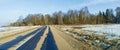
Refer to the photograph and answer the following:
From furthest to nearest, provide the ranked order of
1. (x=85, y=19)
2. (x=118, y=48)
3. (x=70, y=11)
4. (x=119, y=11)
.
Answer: (x=119, y=11) < (x=70, y=11) < (x=85, y=19) < (x=118, y=48)

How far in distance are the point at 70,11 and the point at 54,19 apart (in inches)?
500

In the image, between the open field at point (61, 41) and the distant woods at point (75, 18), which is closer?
the open field at point (61, 41)

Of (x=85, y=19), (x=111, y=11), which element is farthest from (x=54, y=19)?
(x=111, y=11)

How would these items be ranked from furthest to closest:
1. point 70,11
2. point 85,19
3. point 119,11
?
1. point 119,11
2. point 70,11
3. point 85,19

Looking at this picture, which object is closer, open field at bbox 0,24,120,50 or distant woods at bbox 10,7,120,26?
open field at bbox 0,24,120,50

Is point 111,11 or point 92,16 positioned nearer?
point 92,16

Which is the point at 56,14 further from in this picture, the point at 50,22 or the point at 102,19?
the point at 102,19

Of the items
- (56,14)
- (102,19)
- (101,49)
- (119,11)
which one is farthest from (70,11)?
(101,49)

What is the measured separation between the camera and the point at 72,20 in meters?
140

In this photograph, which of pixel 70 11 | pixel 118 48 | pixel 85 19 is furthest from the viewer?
pixel 70 11

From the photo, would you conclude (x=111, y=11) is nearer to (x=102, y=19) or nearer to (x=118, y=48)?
(x=102, y=19)

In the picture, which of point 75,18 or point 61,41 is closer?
point 61,41

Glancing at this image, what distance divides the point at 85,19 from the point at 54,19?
2571 cm

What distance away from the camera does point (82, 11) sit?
473 feet
